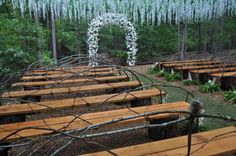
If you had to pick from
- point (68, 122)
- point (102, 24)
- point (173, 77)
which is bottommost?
point (173, 77)

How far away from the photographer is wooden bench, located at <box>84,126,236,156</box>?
1.89 m

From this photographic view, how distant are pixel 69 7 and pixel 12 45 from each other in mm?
4943

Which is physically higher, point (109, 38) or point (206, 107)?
point (109, 38)

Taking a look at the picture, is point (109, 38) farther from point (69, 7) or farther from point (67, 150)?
point (67, 150)

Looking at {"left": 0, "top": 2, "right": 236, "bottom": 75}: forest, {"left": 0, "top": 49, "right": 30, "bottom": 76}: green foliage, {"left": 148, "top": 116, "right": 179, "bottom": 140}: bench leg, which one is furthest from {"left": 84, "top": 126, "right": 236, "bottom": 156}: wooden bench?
{"left": 0, "top": 2, "right": 236, "bottom": 75}: forest

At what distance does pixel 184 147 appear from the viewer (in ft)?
6.48

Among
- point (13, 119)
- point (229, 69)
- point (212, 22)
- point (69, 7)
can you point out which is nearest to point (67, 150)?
point (13, 119)

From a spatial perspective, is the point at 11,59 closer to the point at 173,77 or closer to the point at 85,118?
the point at 173,77

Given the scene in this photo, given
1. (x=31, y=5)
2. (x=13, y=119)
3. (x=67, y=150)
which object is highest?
(x=31, y=5)

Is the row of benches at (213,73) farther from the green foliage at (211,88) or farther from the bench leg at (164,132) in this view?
the bench leg at (164,132)

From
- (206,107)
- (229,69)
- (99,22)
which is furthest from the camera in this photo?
(99,22)

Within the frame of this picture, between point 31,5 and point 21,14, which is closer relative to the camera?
point 21,14

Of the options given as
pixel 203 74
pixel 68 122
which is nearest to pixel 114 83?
pixel 68 122

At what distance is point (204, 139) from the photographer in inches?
83.6
